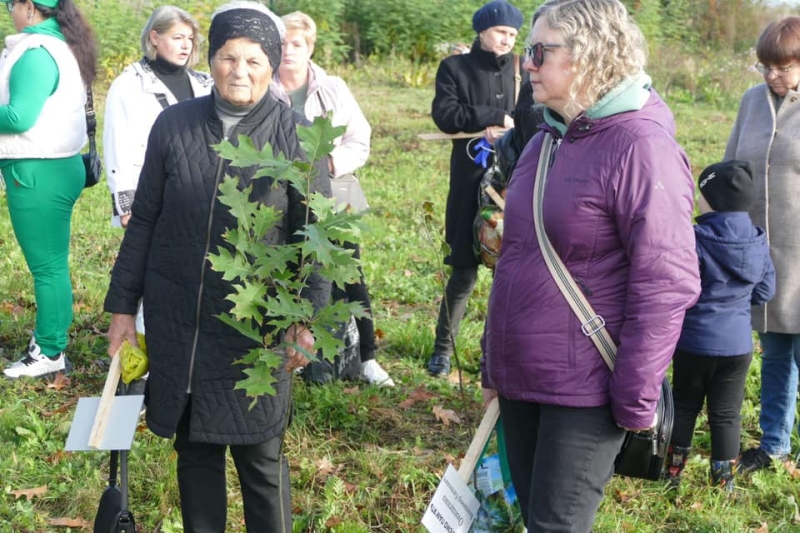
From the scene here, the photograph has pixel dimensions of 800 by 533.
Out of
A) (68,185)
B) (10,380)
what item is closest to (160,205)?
(68,185)

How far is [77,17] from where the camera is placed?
502 centimetres

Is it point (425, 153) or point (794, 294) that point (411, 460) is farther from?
point (425, 153)

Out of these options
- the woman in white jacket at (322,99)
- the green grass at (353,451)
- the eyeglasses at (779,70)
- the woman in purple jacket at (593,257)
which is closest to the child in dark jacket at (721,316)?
the green grass at (353,451)

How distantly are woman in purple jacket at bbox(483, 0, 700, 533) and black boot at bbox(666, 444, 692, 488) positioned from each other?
1.72 metres

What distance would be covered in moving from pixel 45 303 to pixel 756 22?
21.6 meters

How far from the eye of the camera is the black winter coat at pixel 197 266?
296 cm

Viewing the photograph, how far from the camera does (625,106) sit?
2.54 m

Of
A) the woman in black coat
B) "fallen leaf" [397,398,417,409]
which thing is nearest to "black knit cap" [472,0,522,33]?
the woman in black coat

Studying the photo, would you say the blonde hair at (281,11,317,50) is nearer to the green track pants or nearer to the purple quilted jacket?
the green track pants

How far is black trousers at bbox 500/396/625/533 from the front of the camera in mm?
2602

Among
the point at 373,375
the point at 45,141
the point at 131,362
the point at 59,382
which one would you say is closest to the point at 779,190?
the point at 373,375

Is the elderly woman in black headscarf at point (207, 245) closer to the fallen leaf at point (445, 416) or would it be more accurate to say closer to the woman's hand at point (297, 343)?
the woman's hand at point (297, 343)

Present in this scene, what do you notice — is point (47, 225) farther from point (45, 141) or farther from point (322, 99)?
point (322, 99)

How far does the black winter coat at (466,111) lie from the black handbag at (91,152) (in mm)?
1882
